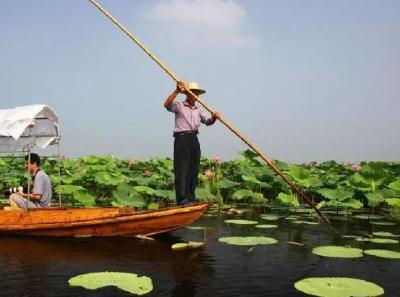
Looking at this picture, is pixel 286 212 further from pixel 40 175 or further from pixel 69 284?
pixel 69 284

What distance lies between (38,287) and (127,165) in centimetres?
1531

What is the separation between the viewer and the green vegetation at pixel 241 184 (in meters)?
10.1

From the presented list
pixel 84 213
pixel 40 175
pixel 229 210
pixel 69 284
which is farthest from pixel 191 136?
pixel 229 210

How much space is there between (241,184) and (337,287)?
1038 cm

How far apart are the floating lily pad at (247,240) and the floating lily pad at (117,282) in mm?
2400

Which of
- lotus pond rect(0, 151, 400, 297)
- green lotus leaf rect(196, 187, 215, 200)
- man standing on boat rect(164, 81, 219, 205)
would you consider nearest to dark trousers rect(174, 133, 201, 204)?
man standing on boat rect(164, 81, 219, 205)

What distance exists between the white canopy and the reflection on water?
161 centimetres

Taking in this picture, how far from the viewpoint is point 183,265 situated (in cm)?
554

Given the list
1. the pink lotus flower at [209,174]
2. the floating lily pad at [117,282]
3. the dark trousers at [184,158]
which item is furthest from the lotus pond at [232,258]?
the pink lotus flower at [209,174]

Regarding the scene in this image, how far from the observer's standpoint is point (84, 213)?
24.0ft

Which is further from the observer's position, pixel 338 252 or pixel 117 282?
pixel 338 252

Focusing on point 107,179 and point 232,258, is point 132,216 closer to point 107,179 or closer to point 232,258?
point 232,258

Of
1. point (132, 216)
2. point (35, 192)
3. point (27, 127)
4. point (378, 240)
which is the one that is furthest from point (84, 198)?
point (378, 240)

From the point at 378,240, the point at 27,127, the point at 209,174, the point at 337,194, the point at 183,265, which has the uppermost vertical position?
the point at 27,127
